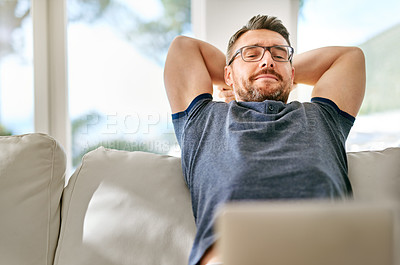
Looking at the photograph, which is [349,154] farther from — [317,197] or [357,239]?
[357,239]

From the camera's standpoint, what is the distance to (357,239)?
0.52 metres

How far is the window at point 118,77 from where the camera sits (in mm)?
2756

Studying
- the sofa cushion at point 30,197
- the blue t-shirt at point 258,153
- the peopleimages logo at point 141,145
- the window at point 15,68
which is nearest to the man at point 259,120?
the blue t-shirt at point 258,153

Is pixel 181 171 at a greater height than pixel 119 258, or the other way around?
pixel 181 171

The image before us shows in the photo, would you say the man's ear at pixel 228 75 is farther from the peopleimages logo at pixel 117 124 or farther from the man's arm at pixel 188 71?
the peopleimages logo at pixel 117 124

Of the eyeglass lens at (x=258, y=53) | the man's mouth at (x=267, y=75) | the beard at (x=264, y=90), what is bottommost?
the beard at (x=264, y=90)

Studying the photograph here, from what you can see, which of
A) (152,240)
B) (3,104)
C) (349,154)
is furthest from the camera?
(3,104)

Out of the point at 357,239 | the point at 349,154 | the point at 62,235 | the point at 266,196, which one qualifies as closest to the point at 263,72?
the point at 349,154

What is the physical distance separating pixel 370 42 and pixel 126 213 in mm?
2116

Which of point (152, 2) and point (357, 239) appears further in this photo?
point (152, 2)

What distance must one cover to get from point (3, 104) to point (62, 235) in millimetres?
1583

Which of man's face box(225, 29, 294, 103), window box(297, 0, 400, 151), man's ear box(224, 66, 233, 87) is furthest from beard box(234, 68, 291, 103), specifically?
window box(297, 0, 400, 151)

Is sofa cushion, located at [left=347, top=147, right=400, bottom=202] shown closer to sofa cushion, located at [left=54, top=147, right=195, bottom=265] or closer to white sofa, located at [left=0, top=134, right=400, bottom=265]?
white sofa, located at [left=0, top=134, right=400, bottom=265]

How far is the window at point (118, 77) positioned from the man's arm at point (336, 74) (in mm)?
1251
